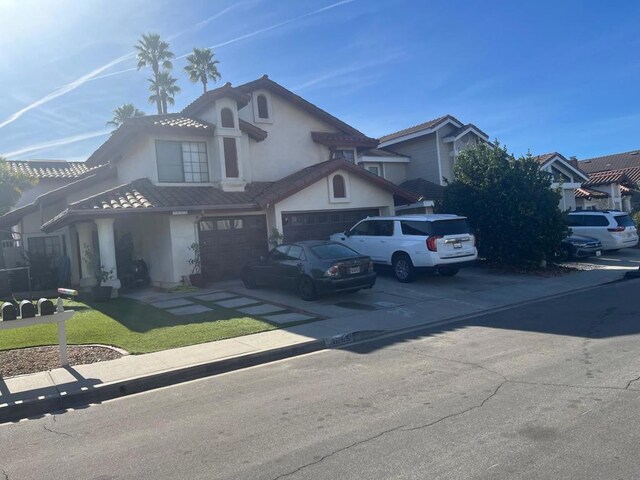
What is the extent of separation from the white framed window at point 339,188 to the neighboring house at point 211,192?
39 millimetres

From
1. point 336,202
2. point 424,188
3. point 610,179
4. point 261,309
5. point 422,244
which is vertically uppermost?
point 610,179

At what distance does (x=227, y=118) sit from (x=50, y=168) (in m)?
11.9

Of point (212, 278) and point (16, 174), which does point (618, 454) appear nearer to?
point (212, 278)

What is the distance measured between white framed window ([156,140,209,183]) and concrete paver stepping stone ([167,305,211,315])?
5.97m

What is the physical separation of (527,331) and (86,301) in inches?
461

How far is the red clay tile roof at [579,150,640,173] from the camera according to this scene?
49812mm

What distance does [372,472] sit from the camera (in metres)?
4.31

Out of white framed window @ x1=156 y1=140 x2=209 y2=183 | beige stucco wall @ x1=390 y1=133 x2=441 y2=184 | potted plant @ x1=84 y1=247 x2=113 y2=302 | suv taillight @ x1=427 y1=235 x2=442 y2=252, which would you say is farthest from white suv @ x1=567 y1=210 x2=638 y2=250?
potted plant @ x1=84 y1=247 x2=113 y2=302

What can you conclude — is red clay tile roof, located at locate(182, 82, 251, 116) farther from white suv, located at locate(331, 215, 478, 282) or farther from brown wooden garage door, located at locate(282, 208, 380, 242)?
white suv, located at locate(331, 215, 478, 282)

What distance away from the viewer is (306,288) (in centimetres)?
1370

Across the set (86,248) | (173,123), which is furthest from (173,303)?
(173,123)

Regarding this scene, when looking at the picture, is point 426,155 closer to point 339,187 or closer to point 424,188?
point 424,188

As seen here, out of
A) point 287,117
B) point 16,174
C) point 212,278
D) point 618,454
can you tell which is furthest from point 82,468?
point 16,174

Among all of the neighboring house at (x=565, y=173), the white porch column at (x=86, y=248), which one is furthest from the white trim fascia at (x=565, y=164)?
the white porch column at (x=86, y=248)
